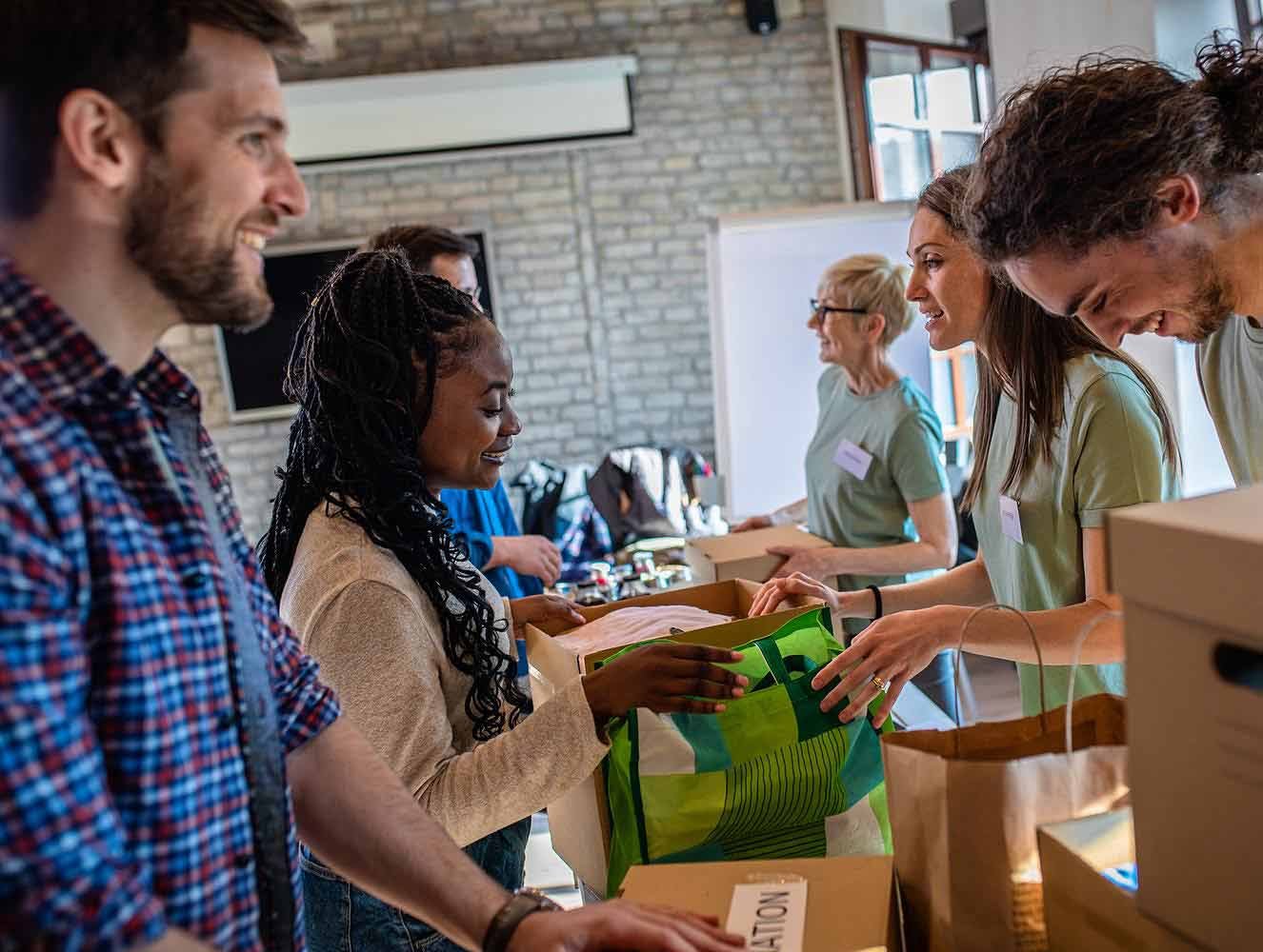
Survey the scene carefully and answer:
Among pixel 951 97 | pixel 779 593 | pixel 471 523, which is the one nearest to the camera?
pixel 779 593

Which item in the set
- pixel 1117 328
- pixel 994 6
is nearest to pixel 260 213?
pixel 1117 328

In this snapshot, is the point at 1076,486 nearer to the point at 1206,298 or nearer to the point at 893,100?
the point at 1206,298

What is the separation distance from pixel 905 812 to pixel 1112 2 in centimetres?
270

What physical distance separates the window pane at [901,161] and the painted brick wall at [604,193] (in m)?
0.43

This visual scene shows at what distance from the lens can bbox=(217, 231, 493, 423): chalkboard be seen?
20.7 ft

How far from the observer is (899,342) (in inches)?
161

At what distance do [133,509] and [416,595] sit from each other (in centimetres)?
57

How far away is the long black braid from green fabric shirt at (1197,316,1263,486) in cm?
99

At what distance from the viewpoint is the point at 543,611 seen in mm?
1659

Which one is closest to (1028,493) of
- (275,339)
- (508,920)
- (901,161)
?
(508,920)

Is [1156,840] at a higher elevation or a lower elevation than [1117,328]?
lower

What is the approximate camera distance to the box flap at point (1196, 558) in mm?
→ 654

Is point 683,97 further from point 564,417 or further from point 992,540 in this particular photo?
point 992,540

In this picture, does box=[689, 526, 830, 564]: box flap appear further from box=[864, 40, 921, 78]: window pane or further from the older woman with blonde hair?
box=[864, 40, 921, 78]: window pane
